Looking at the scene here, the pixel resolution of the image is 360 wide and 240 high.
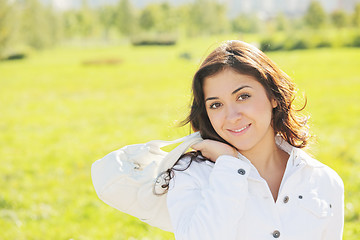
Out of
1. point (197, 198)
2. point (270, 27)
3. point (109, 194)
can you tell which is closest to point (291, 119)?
point (197, 198)

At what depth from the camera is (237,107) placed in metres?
1.76

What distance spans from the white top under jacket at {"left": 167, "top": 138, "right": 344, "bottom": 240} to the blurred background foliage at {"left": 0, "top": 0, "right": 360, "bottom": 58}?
92.5ft

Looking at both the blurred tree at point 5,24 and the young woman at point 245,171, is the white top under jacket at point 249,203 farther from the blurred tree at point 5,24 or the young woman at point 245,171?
the blurred tree at point 5,24

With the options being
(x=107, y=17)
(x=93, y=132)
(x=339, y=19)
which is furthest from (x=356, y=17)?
(x=93, y=132)

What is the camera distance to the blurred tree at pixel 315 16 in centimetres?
3481

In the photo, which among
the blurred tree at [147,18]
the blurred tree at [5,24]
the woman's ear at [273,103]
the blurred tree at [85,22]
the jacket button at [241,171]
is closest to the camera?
the jacket button at [241,171]

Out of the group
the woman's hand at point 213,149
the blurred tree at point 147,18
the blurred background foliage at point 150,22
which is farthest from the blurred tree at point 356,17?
the woman's hand at point 213,149

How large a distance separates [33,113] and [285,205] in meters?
9.36

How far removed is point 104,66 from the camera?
21438 mm

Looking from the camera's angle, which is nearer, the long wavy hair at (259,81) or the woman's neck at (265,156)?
the long wavy hair at (259,81)

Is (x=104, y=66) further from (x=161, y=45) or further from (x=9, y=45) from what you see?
(x=161, y=45)

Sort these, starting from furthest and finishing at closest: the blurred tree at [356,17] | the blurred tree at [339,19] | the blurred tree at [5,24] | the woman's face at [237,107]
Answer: the blurred tree at [339,19] → the blurred tree at [356,17] → the blurred tree at [5,24] → the woman's face at [237,107]

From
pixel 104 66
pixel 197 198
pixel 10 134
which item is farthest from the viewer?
pixel 104 66

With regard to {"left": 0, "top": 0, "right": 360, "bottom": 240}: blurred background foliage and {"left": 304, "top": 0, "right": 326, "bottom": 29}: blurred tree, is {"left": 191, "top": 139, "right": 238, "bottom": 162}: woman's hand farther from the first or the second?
{"left": 304, "top": 0, "right": 326, "bottom": 29}: blurred tree
